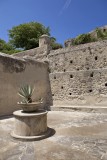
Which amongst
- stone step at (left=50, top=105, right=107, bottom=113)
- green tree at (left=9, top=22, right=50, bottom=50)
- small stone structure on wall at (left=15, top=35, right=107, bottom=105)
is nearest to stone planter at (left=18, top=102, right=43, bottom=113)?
stone step at (left=50, top=105, right=107, bottom=113)

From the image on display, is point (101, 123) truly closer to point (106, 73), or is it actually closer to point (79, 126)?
point (79, 126)

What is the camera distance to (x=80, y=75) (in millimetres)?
10523

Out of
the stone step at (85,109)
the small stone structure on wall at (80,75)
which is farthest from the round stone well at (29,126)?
the small stone structure on wall at (80,75)

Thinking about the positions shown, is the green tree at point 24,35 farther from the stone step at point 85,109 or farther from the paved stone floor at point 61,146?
the paved stone floor at point 61,146

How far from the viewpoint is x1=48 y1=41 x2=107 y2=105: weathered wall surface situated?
9984 mm

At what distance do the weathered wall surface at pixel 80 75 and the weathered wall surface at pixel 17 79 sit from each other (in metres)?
0.67

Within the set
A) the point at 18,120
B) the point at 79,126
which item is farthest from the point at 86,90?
the point at 18,120

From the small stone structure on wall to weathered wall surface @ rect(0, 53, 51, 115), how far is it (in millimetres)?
652

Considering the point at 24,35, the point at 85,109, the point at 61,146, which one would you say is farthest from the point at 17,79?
the point at 24,35

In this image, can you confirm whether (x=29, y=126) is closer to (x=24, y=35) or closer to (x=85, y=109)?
(x=85, y=109)

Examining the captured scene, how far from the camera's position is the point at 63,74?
436 inches

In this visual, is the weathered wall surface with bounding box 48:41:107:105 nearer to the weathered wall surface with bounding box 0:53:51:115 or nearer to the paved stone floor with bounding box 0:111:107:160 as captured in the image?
the weathered wall surface with bounding box 0:53:51:115

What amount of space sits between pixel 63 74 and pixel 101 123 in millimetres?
5361

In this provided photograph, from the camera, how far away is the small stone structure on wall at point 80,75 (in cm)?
1000
